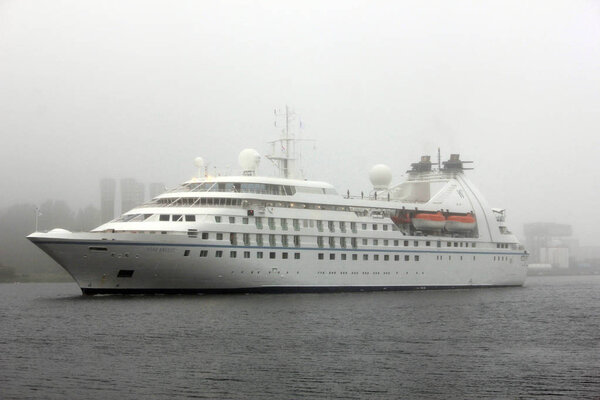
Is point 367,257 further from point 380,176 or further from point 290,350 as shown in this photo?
point 290,350

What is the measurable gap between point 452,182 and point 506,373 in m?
49.9

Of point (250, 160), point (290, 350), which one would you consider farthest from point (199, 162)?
point (290, 350)

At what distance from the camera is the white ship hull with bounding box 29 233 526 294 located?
2037 inches

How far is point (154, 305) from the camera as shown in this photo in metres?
48.1

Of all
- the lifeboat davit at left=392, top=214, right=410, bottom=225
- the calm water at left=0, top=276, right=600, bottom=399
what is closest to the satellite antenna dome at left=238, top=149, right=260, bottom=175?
the lifeboat davit at left=392, top=214, right=410, bottom=225

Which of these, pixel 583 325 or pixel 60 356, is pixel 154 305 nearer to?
pixel 60 356

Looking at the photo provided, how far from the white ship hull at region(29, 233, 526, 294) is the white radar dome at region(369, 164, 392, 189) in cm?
1072

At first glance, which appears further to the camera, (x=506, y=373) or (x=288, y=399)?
(x=506, y=373)

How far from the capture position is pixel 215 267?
179 ft

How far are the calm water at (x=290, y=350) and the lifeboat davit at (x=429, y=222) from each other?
1775 centimetres

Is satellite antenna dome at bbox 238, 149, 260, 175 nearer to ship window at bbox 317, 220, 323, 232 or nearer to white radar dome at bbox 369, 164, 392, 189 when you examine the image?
ship window at bbox 317, 220, 323, 232

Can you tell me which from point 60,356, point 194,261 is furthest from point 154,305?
point 60,356

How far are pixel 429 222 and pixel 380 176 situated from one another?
9314 millimetres

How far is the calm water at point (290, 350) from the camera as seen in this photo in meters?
25.5
